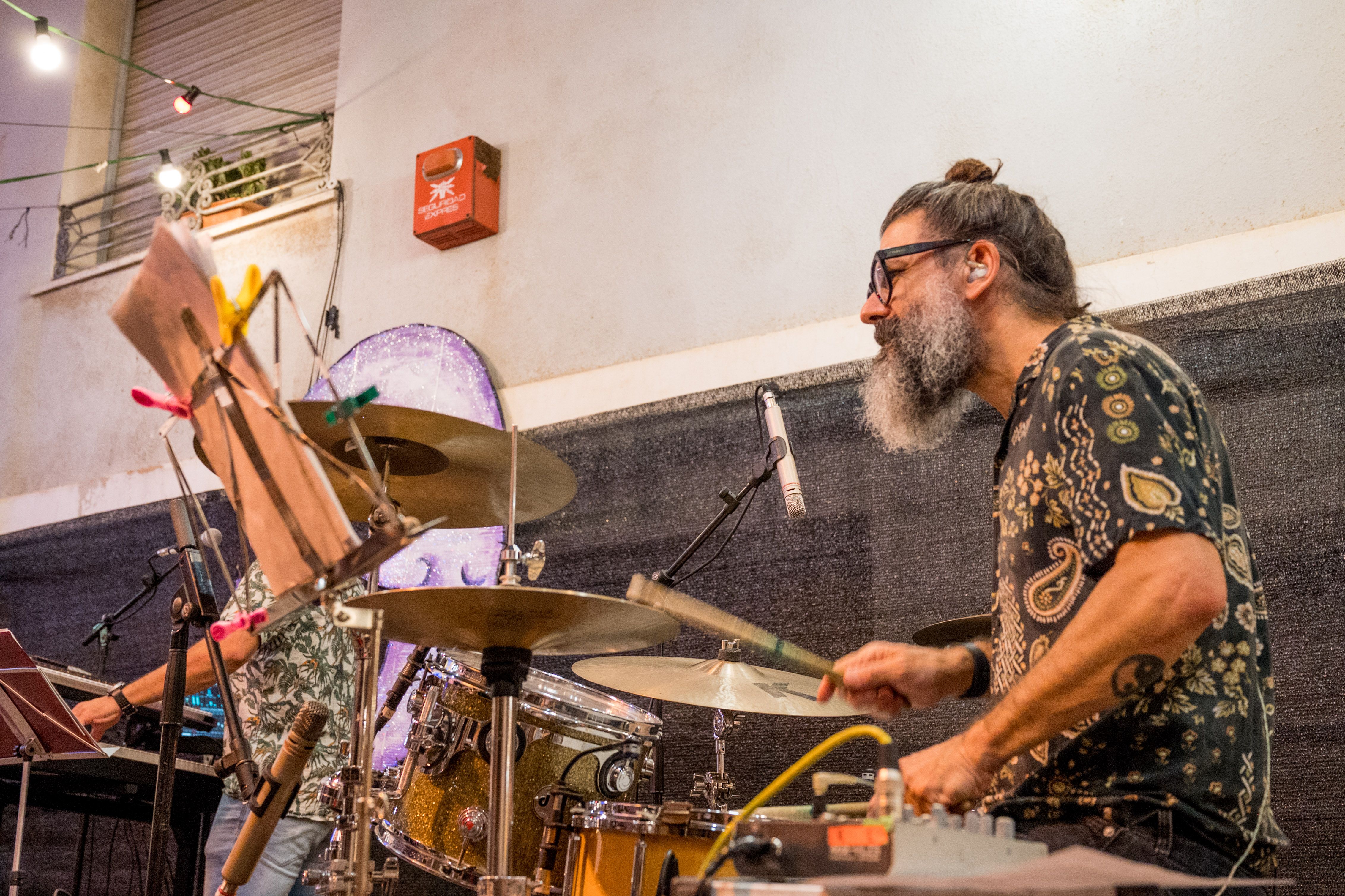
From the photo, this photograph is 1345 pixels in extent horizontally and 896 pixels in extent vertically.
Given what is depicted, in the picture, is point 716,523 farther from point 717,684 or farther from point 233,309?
point 233,309

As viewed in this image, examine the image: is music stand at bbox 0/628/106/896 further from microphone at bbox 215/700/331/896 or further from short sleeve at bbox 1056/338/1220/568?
short sleeve at bbox 1056/338/1220/568

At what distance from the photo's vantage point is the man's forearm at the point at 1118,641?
1343mm

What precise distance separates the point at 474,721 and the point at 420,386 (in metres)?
1.80

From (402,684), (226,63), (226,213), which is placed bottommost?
Result: (402,684)

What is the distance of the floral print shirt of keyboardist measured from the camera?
3098 mm

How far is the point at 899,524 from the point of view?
3307mm

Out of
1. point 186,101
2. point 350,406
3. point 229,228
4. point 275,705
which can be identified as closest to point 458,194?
point 229,228

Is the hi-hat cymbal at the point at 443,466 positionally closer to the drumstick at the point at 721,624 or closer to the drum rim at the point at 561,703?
the drum rim at the point at 561,703

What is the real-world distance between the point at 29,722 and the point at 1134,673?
8.67 feet

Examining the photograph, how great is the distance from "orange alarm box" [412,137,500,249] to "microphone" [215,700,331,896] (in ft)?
9.01

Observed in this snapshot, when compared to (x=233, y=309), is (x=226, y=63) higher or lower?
higher

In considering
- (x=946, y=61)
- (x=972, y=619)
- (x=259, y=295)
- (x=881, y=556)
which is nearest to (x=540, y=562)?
(x=972, y=619)

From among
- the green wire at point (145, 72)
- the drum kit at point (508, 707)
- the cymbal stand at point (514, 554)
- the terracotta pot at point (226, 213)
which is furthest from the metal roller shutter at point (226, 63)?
the cymbal stand at point (514, 554)

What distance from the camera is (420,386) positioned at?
4246 millimetres
